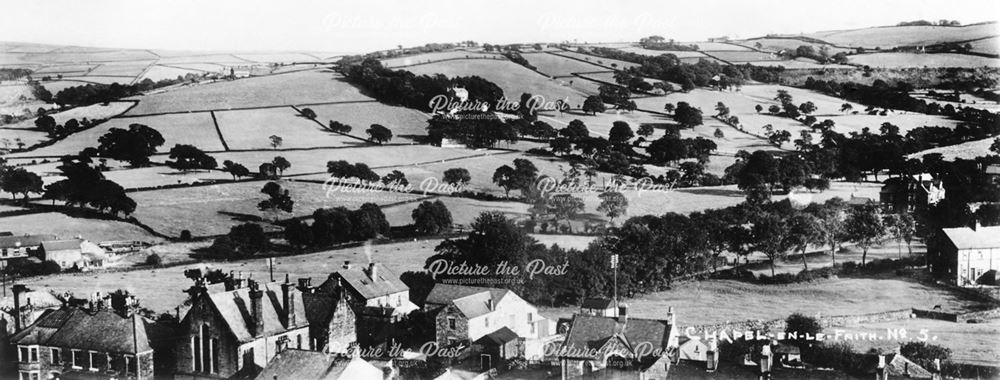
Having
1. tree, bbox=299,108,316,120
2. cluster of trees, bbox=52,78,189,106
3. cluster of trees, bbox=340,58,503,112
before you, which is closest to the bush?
cluster of trees, bbox=52,78,189,106

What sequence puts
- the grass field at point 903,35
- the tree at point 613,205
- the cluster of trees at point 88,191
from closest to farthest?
the cluster of trees at point 88,191 → the tree at point 613,205 → the grass field at point 903,35

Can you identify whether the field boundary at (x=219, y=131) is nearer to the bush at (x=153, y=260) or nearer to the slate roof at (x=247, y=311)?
the bush at (x=153, y=260)

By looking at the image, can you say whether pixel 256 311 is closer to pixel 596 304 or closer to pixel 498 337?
pixel 498 337

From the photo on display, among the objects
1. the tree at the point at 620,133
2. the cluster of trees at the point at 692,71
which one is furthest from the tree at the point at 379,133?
the cluster of trees at the point at 692,71

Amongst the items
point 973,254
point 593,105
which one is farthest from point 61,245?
point 973,254

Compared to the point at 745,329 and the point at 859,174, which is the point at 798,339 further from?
the point at 859,174

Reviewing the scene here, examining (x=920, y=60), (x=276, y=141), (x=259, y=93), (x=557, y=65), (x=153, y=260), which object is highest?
(x=557, y=65)
